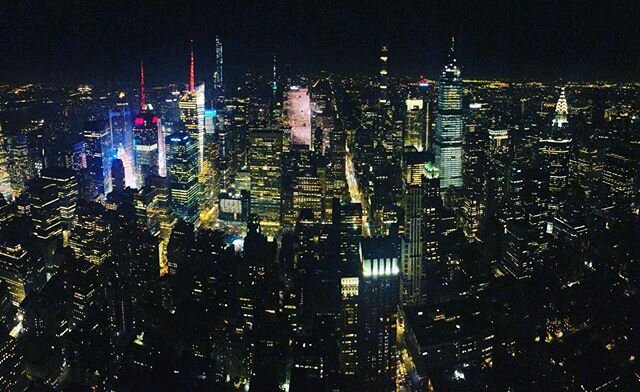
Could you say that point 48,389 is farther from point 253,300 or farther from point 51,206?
point 51,206

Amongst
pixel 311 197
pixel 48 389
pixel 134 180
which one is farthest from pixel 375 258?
pixel 134 180

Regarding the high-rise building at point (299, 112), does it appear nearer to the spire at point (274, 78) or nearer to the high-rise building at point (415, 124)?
the spire at point (274, 78)

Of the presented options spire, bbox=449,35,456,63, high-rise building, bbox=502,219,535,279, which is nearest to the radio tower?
spire, bbox=449,35,456,63

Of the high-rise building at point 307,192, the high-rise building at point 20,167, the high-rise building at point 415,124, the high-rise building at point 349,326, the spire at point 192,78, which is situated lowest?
the high-rise building at point 349,326

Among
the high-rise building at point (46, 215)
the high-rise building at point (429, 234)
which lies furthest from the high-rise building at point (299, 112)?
the high-rise building at point (46, 215)

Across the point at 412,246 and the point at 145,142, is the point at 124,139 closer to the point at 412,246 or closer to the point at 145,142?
the point at 145,142

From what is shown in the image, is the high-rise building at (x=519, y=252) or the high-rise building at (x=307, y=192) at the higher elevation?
the high-rise building at (x=307, y=192)

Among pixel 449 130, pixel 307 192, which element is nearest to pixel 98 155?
pixel 307 192
